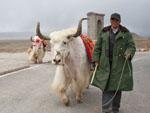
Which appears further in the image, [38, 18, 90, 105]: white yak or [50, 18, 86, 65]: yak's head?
[38, 18, 90, 105]: white yak

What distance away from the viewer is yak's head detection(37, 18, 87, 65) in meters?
8.62

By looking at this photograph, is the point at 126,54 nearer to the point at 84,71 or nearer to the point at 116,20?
the point at 116,20

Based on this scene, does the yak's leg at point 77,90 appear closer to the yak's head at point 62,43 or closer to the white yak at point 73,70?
the white yak at point 73,70

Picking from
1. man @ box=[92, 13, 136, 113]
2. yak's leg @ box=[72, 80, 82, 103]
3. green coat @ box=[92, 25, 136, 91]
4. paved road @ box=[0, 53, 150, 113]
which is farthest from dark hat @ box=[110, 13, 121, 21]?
yak's leg @ box=[72, 80, 82, 103]

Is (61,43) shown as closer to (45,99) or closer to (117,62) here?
(117,62)

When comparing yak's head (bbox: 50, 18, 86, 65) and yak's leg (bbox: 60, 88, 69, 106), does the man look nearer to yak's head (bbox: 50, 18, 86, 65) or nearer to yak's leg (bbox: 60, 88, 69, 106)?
yak's head (bbox: 50, 18, 86, 65)

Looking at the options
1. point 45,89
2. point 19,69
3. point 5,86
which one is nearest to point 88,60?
point 45,89

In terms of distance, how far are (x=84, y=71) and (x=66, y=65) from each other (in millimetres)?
431

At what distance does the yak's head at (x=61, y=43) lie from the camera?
28.3 feet

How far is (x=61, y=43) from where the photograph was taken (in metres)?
8.80

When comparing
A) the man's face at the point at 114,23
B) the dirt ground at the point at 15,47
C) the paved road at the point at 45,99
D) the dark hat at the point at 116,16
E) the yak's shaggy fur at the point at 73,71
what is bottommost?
the paved road at the point at 45,99

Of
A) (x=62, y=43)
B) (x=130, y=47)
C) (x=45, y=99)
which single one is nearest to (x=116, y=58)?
(x=130, y=47)

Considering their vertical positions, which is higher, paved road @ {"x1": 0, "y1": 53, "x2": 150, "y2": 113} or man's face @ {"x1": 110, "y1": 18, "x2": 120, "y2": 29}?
man's face @ {"x1": 110, "y1": 18, "x2": 120, "y2": 29}

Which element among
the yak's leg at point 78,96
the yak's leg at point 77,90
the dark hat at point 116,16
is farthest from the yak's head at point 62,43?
the dark hat at point 116,16
